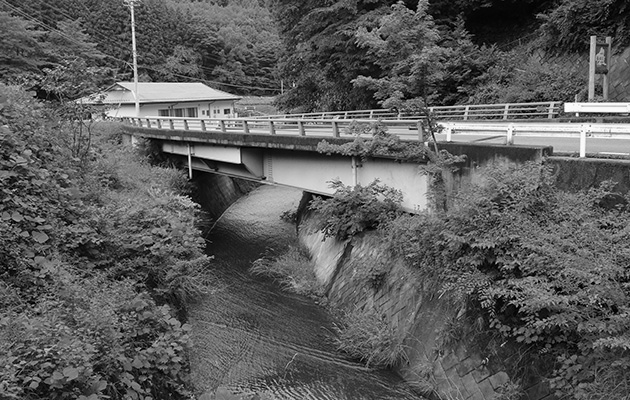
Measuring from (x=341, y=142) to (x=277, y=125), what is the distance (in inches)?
171

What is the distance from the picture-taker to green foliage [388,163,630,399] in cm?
659

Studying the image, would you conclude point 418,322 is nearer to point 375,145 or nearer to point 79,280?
point 375,145

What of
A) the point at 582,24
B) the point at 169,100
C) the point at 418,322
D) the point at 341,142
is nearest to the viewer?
the point at 418,322

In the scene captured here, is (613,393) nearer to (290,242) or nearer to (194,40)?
(290,242)

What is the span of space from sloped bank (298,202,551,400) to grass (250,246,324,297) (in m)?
0.54

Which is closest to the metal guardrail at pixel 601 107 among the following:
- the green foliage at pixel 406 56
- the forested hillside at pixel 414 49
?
the forested hillside at pixel 414 49

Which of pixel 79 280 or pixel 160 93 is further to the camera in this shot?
pixel 160 93

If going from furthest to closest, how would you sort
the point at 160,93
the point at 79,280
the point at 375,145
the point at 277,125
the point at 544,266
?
the point at 160,93, the point at 277,125, the point at 375,145, the point at 79,280, the point at 544,266

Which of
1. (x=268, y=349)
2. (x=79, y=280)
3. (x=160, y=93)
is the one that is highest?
(x=160, y=93)

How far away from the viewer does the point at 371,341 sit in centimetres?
1028

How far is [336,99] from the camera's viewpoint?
105 ft

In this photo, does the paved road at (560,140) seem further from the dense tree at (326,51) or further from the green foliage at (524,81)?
the dense tree at (326,51)

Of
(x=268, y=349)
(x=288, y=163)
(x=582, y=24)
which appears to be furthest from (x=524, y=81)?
(x=268, y=349)

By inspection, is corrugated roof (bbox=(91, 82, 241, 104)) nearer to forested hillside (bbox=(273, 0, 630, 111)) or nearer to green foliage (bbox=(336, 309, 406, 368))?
forested hillside (bbox=(273, 0, 630, 111))
